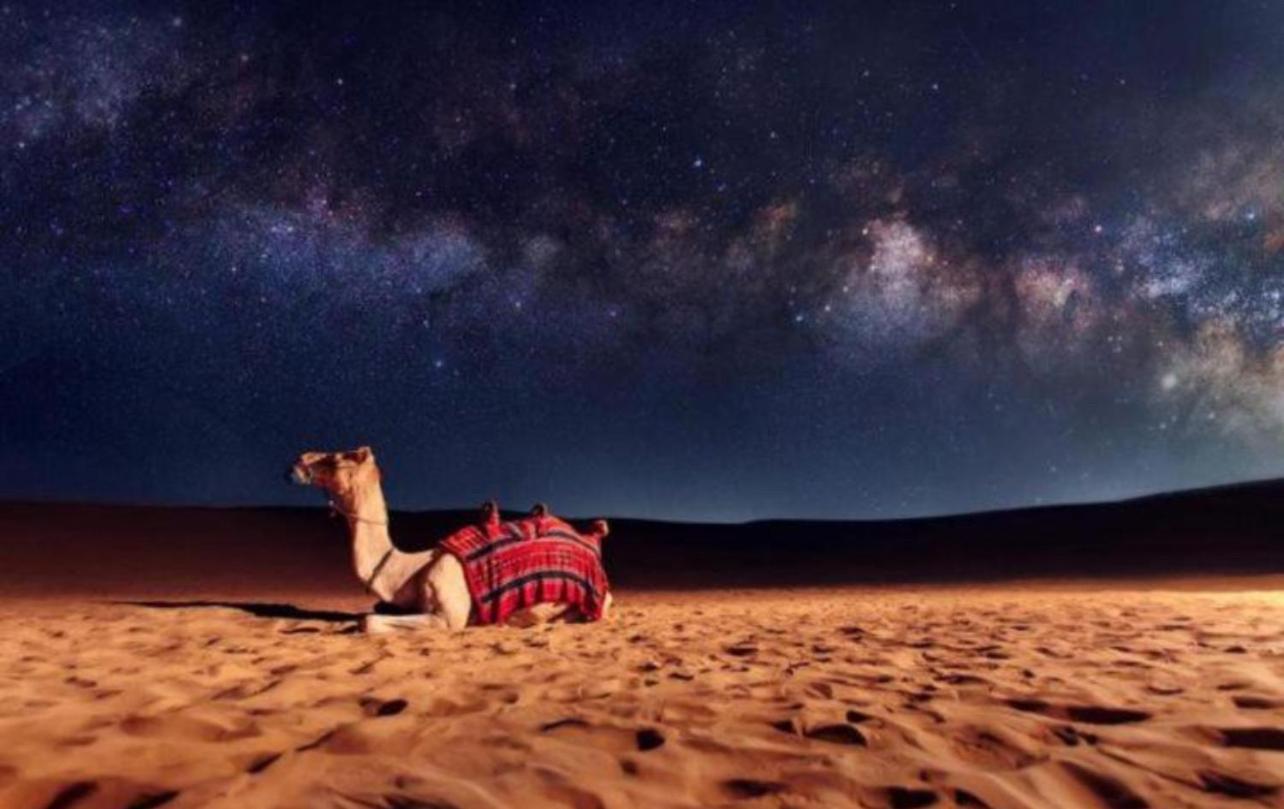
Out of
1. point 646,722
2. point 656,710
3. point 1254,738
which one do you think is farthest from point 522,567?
point 1254,738

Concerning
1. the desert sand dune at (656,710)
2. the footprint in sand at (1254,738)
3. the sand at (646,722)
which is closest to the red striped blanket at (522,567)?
the desert sand dune at (656,710)

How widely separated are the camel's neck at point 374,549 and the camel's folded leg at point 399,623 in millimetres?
323

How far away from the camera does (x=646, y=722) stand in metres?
3.19

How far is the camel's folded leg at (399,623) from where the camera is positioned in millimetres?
6227

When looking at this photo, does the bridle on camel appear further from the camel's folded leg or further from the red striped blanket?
the red striped blanket

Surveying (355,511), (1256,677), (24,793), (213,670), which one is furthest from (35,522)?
(1256,677)

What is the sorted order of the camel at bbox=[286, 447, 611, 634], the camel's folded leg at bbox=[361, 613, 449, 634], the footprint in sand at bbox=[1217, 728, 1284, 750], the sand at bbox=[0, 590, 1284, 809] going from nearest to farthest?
the sand at bbox=[0, 590, 1284, 809]
the footprint in sand at bbox=[1217, 728, 1284, 750]
the camel's folded leg at bbox=[361, 613, 449, 634]
the camel at bbox=[286, 447, 611, 634]

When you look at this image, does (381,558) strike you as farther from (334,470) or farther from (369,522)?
(334,470)

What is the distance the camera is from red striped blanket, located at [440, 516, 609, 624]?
680 cm

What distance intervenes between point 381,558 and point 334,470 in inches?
32.5

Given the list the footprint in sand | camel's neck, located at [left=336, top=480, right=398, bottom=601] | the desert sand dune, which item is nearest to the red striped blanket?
the desert sand dune

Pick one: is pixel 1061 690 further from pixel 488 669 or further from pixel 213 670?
pixel 213 670

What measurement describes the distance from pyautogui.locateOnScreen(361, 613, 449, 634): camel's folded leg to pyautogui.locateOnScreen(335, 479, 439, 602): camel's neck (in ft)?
1.06

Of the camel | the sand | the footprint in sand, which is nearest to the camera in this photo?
the sand
